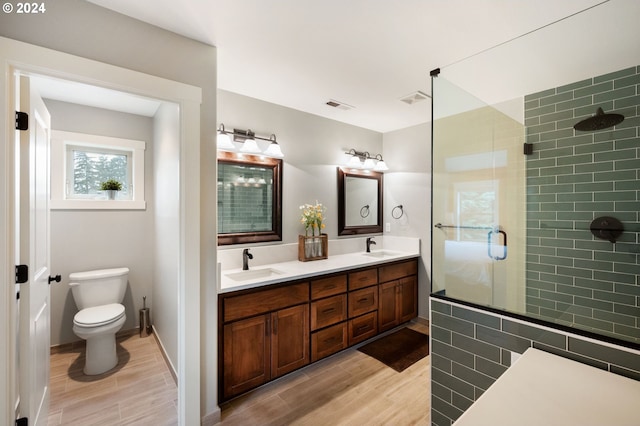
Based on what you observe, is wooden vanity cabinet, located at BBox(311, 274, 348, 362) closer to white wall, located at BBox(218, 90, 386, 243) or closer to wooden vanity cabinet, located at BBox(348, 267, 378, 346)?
wooden vanity cabinet, located at BBox(348, 267, 378, 346)

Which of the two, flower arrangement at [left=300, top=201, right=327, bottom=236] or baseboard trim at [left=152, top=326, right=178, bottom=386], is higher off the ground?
flower arrangement at [left=300, top=201, right=327, bottom=236]


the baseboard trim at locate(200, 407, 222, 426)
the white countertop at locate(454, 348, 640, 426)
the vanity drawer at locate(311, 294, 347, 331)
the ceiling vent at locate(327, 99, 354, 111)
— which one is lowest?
the baseboard trim at locate(200, 407, 222, 426)

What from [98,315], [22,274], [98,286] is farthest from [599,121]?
[98,286]

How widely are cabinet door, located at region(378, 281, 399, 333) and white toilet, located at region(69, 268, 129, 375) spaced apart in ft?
8.29

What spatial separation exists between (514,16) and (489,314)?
164 cm

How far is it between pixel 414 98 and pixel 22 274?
3.13m

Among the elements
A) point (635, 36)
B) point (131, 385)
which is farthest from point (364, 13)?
point (131, 385)

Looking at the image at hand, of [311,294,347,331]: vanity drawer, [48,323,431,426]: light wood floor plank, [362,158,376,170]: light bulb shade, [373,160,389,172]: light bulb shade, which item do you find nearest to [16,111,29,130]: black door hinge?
[48,323,431,426]: light wood floor plank

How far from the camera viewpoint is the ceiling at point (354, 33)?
57.4 inches

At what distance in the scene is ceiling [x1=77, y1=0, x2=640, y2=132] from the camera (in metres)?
1.46

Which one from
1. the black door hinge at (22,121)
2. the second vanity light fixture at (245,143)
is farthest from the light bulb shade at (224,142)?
the black door hinge at (22,121)

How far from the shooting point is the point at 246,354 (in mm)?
2045

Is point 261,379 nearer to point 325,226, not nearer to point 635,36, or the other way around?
point 325,226

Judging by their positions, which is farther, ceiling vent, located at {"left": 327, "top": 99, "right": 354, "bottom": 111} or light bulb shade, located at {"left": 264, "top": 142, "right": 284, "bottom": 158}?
ceiling vent, located at {"left": 327, "top": 99, "right": 354, "bottom": 111}
